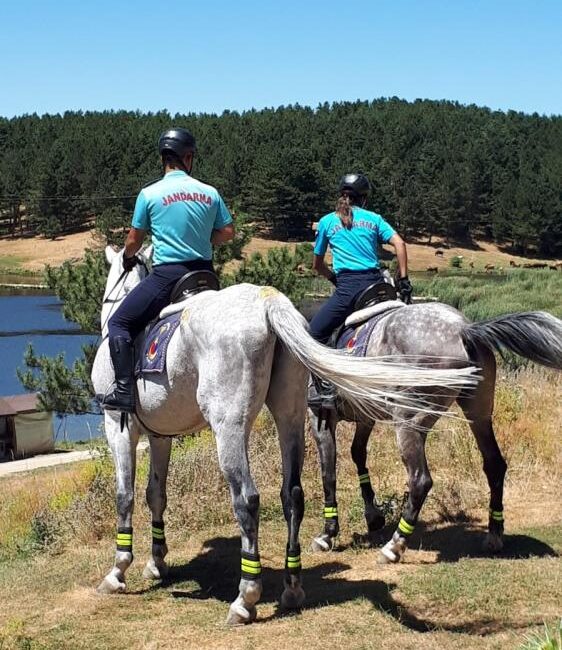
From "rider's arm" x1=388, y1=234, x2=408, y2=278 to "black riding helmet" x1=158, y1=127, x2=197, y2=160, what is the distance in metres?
1.98

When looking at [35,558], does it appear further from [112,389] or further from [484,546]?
[484,546]

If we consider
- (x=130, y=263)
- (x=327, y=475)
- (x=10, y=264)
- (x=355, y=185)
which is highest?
(x=355, y=185)

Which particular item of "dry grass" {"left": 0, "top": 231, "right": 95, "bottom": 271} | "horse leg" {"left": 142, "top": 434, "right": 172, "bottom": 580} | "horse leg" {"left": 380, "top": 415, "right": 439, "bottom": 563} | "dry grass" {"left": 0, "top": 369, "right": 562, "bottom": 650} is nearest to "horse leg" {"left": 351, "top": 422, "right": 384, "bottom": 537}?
"dry grass" {"left": 0, "top": 369, "right": 562, "bottom": 650}

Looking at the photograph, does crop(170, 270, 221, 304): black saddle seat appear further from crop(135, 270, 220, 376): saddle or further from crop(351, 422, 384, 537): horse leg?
crop(351, 422, 384, 537): horse leg

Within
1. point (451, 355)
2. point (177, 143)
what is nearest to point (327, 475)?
point (451, 355)

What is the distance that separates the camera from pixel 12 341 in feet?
144

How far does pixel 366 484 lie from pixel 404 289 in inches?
67.3

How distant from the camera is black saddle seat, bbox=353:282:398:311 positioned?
25.3 feet

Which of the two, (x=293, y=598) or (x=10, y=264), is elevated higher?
(x=293, y=598)

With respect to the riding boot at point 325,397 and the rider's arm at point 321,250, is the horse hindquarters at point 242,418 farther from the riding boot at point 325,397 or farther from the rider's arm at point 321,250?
the rider's arm at point 321,250

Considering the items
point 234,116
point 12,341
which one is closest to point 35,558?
point 12,341

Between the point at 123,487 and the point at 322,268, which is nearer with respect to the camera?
the point at 123,487

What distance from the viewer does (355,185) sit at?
7.87 meters

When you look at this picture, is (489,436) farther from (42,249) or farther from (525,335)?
(42,249)
